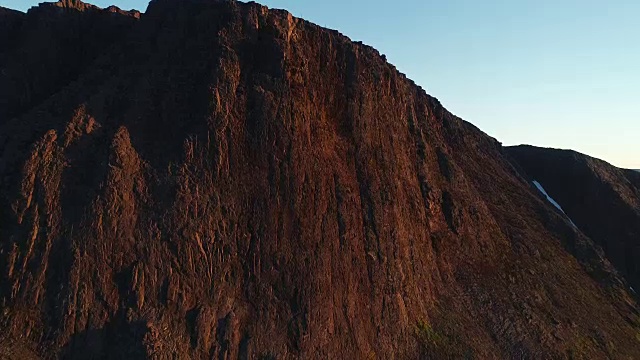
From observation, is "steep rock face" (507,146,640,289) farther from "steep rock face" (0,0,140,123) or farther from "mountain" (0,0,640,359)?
"steep rock face" (0,0,140,123)

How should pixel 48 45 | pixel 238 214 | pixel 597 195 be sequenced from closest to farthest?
pixel 238 214 < pixel 48 45 < pixel 597 195

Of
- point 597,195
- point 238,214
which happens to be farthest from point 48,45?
point 597,195

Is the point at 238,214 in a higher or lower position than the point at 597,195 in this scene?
lower

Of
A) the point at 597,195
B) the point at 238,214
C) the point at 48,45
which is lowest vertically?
the point at 238,214

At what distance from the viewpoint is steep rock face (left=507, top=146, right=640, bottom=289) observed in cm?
5062

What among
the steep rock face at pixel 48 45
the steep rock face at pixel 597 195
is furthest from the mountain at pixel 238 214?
the steep rock face at pixel 597 195

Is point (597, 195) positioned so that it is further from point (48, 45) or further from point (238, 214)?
point (48, 45)

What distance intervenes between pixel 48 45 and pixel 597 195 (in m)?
50.9

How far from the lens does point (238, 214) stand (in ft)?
89.6

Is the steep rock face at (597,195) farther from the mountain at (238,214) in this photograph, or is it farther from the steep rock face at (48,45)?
the steep rock face at (48,45)

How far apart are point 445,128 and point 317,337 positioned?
26.2 meters

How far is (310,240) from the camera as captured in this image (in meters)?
28.5

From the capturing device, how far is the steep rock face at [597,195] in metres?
50.6

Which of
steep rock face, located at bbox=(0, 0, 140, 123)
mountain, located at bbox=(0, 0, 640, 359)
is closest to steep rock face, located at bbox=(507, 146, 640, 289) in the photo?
mountain, located at bbox=(0, 0, 640, 359)
